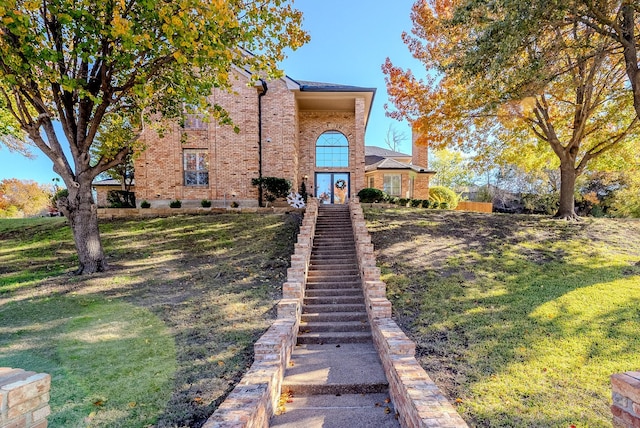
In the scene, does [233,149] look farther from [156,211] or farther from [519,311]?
[519,311]

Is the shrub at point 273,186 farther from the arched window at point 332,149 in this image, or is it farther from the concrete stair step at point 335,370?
the concrete stair step at point 335,370

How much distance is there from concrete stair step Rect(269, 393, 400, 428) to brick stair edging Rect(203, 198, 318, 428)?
24 cm

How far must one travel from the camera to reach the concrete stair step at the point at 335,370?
4.38 meters

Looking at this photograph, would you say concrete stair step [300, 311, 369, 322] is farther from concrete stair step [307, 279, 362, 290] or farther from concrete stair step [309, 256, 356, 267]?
concrete stair step [309, 256, 356, 267]

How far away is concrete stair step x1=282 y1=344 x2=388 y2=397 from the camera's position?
4375 mm

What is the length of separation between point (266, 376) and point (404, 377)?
156 cm

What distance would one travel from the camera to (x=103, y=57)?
713 centimetres

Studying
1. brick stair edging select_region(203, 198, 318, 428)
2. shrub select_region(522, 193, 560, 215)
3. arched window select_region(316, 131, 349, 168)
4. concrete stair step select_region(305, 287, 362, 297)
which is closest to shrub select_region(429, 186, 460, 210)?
shrub select_region(522, 193, 560, 215)

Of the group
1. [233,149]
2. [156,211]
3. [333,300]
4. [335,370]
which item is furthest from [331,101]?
[335,370]

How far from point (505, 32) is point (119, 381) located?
9.40 m

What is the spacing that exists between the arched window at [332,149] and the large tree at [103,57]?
10078 millimetres

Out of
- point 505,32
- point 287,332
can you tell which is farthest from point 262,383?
point 505,32

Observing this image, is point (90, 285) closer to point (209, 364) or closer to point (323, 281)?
point (209, 364)

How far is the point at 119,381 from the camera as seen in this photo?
423 centimetres
